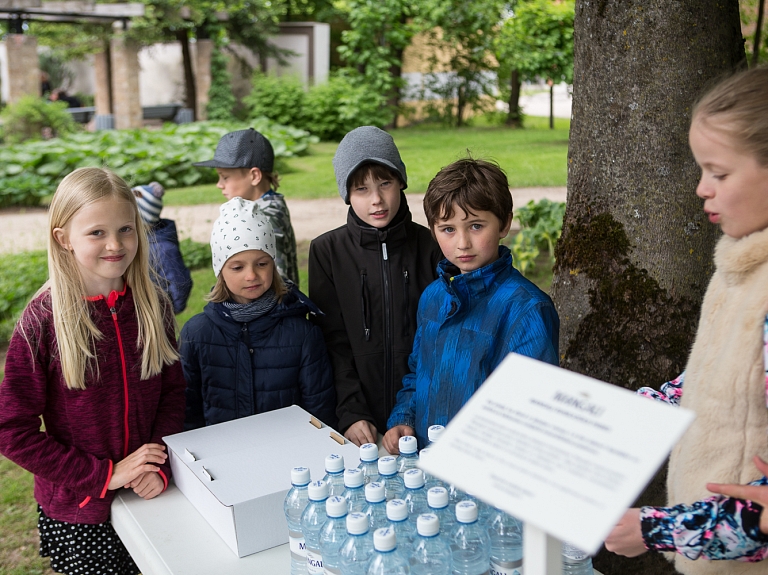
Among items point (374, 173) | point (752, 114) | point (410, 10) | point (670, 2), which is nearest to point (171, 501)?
point (374, 173)

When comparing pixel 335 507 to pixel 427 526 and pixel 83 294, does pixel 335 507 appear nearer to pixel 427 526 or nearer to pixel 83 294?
pixel 427 526

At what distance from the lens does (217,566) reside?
68.4 inches

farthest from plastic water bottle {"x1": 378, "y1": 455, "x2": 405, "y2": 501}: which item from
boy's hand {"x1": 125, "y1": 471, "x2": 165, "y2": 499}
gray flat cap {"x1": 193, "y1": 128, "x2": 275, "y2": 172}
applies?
gray flat cap {"x1": 193, "y1": 128, "x2": 275, "y2": 172}

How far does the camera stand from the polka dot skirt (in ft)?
7.16

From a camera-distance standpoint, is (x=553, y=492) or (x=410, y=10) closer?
(x=553, y=492)

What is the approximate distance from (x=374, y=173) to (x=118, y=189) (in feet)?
2.99

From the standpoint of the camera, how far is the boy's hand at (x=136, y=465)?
2.07 meters

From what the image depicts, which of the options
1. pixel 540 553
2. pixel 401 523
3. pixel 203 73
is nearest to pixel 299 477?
pixel 401 523

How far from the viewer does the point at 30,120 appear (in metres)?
15.1

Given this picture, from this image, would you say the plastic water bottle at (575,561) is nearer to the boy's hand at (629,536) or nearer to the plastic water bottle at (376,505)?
the boy's hand at (629,536)

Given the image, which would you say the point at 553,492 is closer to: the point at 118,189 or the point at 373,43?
the point at 118,189

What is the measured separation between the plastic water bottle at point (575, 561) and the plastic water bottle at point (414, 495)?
303 millimetres

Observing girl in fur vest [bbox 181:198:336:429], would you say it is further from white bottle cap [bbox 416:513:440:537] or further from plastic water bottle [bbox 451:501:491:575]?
white bottle cap [bbox 416:513:440:537]

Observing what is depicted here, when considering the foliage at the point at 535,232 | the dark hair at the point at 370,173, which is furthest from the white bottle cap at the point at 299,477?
the foliage at the point at 535,232
